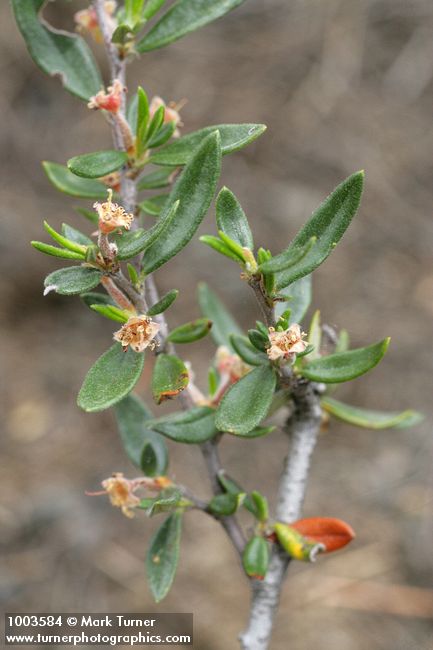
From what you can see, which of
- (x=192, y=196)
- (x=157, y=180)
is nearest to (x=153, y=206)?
(x=157, y=180)

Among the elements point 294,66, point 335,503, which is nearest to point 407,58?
point 294,66

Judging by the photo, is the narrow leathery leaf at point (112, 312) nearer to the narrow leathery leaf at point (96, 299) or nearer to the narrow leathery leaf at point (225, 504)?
the narrow leathery leaf at point (96, 299)

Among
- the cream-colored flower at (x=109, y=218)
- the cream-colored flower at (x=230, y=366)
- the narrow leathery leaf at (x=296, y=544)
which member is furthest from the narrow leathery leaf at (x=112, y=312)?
the narrow leathery leaf at (x=296, y=544)

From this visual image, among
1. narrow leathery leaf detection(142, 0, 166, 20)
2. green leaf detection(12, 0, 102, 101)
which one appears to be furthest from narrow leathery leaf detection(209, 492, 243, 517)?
narrow leathery leaf detection(142, 0, 166, 20)

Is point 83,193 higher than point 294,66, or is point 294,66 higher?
point 294,66

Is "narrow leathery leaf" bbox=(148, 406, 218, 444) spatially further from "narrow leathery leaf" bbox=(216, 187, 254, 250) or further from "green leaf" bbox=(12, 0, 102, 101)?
"green leaf" bbox=(12, 0, 102, 101)

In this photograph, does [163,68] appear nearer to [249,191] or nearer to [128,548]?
[249,191]
